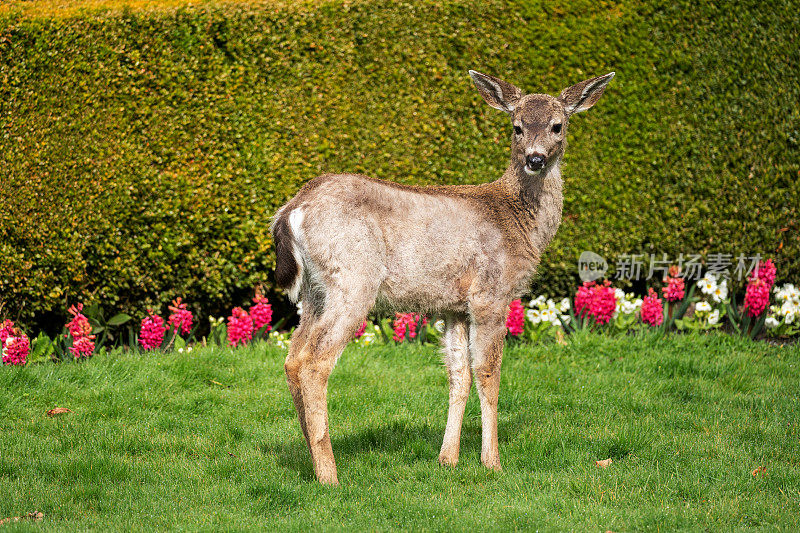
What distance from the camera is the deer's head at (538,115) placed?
4.90 meters

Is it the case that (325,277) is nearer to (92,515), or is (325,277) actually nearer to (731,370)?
(92,515)

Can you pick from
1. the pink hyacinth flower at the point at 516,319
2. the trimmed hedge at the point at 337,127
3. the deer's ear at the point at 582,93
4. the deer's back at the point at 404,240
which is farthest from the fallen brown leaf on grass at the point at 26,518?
the pink hyacinth flower at the point at 516,319

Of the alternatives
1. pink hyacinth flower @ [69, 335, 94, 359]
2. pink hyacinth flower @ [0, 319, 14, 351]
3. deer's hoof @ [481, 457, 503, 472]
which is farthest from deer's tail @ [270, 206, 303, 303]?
pink hyacinth flower @ [0, 319, 14, 351]

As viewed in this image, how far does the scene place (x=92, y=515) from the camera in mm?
4191

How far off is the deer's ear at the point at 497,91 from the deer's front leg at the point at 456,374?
Answer: 1500mm

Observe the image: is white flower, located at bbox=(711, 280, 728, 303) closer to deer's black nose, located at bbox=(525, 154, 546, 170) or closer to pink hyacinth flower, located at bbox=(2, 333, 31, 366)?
deer's black nose, located at bbox=(525, 154, 546, 170)

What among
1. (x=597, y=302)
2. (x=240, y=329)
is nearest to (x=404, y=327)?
(x=240, y=329)

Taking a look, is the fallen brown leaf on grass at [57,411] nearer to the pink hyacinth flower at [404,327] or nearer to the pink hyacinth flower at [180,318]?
the pink hyacinth flower at [180,318]

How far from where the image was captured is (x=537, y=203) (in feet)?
17.2

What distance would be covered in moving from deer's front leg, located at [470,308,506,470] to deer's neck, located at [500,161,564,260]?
24.8 inches

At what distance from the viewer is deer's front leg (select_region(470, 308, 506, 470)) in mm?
4910

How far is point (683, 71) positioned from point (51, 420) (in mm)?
6767

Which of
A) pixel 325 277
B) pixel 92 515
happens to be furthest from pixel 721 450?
pixel 92 515

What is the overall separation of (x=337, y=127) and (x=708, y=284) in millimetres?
4113
